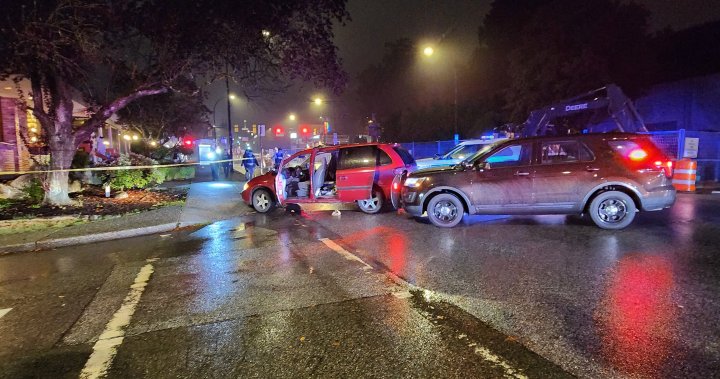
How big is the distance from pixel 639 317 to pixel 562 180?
13.4 ft

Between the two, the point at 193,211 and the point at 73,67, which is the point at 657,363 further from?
the point at 73,67

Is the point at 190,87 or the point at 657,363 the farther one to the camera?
the point at 190,87

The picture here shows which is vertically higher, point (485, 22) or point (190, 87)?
point (485, 22)

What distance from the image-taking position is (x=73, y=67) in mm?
11328

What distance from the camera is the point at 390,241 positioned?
24.3 feet

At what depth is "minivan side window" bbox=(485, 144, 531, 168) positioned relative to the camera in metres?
8.02

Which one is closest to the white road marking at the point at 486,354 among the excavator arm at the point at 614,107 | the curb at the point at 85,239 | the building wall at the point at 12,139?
the curb at the point at 85,239

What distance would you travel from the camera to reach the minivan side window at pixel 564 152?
778cm

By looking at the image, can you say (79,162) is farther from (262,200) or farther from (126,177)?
(262,200)

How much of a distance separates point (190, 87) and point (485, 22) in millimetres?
35562

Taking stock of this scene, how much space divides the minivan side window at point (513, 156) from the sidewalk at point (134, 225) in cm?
666

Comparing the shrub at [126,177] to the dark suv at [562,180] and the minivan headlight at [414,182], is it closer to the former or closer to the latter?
the minivan headlight at [414,182]

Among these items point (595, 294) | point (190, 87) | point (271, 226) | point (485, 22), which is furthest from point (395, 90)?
point (595, 294)

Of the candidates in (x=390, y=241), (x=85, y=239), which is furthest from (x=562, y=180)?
(x=85, y=239)
